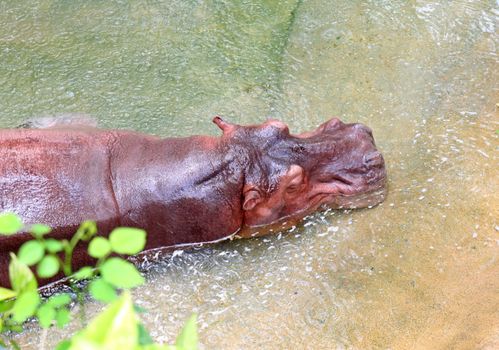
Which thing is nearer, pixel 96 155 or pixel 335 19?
pixel 96 155

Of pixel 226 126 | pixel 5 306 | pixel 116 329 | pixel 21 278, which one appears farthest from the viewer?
pixel 226 126

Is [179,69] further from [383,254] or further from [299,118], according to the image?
[383,254]

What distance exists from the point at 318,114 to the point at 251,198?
1215 mm

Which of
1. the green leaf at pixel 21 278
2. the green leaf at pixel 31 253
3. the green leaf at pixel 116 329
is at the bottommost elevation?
the green leaf at pixel 21 278

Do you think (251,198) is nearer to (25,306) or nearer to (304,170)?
(304,170)

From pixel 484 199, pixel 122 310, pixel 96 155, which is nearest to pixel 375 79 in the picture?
pixel 484 199

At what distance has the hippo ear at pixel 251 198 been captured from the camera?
386 cm

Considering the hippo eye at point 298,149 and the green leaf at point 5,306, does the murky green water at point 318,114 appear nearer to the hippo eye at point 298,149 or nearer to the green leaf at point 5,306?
the hippo eye at point 298,149

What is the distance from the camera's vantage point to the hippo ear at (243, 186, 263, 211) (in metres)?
3.86

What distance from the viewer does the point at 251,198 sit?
388 cm

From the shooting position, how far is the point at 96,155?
4.01 meters

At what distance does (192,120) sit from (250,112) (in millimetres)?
441

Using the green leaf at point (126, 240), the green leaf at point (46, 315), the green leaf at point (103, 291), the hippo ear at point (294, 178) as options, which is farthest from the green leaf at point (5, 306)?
the hippo ear at point (294, 178)

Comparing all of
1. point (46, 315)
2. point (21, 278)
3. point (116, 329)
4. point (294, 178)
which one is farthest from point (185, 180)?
point (116, 329)
